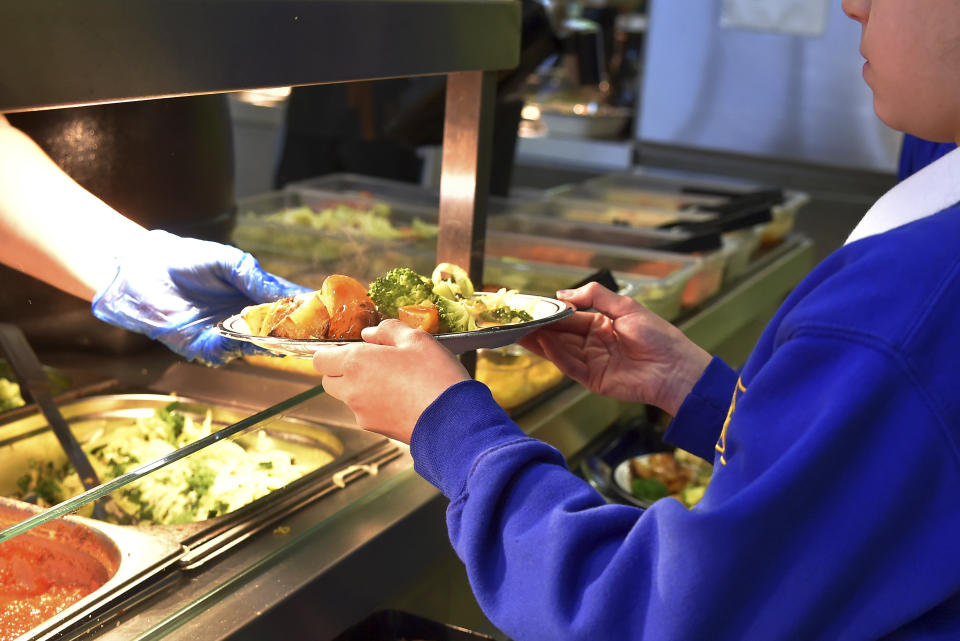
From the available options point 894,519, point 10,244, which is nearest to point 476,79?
point 10,244

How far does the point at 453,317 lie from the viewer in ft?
3.70

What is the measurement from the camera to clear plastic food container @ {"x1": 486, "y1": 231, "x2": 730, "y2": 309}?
2.33 meters

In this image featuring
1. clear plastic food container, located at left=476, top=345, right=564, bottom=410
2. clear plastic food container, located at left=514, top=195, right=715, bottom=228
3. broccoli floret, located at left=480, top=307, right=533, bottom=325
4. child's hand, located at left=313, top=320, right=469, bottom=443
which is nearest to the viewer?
child's hand, located at left=313, top=320, right=469, bottom=443

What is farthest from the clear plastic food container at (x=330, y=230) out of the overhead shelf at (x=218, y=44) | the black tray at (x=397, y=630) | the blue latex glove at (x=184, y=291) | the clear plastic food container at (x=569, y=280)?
the black tray at (x=397, y=630)

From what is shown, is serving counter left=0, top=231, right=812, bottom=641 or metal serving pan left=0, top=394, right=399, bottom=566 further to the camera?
metal serving pan left=0, top=394, right=399, bottom=566

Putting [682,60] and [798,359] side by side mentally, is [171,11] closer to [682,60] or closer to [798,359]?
[798,359]

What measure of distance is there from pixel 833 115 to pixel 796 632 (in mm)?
3685

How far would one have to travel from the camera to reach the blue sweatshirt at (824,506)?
713 mm

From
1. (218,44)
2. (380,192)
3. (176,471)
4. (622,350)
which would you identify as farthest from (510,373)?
(380,192)

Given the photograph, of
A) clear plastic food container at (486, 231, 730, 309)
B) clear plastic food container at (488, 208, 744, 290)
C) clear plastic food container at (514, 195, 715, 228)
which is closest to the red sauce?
clear plastic food container at (486, 231, 730, 309)

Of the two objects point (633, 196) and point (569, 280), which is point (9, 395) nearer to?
point (569, 280)

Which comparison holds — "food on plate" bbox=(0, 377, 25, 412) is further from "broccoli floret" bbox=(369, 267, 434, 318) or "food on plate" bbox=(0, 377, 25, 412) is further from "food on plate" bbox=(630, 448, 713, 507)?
"food on plate" bbox=(630, 448, 713, 507)

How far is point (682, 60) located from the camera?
4.25 metres

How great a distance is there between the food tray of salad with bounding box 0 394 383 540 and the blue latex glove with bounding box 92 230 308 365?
0.49 feet
